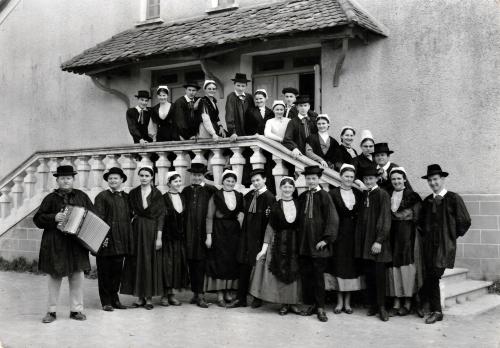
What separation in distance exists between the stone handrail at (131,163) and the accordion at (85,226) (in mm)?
2127

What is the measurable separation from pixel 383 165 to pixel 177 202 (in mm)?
2812

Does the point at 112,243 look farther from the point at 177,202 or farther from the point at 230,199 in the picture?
the point at 230,199

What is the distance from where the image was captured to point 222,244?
7.55 metres

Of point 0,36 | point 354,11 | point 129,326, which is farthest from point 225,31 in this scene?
point 0,36

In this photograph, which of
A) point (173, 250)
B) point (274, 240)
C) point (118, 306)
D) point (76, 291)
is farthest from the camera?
point (173, 250)

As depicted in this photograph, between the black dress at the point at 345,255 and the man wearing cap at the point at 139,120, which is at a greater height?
the man wearing cap at the point at 139,120

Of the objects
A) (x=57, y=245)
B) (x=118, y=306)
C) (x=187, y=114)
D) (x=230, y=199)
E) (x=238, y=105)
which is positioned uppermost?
(x=238, y=105)

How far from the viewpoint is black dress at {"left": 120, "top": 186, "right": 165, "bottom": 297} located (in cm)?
734

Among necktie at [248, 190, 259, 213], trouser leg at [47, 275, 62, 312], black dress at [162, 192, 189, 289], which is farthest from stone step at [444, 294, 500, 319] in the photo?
trouser leg at [47, 275, 62, 312]

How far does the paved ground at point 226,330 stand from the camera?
5.75 m

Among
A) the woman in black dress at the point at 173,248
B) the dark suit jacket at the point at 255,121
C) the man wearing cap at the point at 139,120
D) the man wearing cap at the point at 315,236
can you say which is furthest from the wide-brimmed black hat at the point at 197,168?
the man wearing cap at the point at 139,120

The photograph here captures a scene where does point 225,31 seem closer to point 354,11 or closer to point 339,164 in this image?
point 354,11

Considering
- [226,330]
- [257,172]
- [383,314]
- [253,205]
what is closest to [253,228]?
[253,205]

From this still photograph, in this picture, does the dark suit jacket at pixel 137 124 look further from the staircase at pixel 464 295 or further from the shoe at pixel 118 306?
the staircase at pixel 464 295
